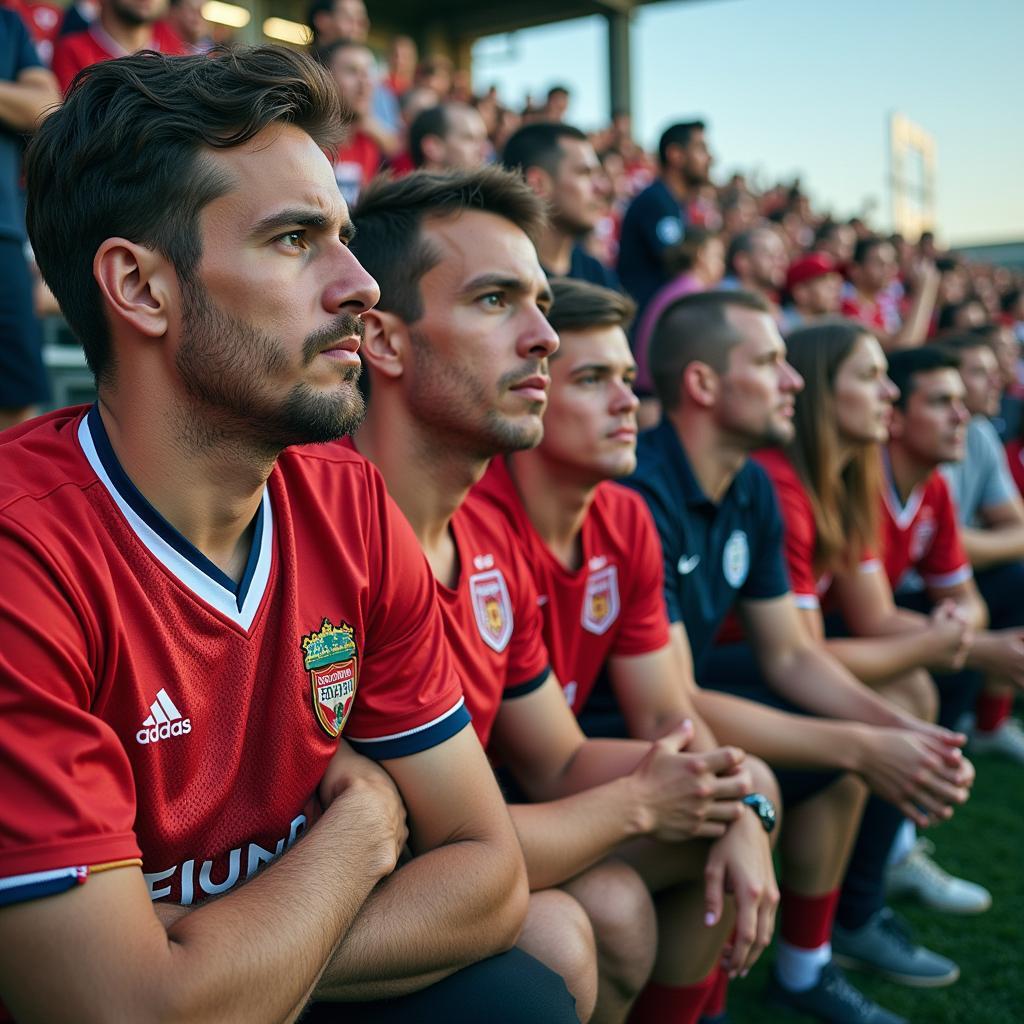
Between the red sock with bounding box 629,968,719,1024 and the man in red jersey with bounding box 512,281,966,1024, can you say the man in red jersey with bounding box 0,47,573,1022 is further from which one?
the man in red jersey with bounding box 512,281,966,1024

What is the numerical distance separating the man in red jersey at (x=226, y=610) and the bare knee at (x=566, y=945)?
14 cm

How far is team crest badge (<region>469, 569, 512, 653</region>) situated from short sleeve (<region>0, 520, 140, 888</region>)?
1026 millimetres

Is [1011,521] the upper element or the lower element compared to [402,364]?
lower

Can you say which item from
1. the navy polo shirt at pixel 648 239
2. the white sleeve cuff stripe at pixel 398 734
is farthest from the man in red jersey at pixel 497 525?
the navy polo shirt at pixel 648 239

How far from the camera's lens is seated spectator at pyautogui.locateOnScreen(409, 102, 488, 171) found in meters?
5.41

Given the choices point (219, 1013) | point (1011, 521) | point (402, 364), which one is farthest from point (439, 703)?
point (1011, 521)

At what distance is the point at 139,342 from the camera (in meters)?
1.52

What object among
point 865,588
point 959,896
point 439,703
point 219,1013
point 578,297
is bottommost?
point 959,896

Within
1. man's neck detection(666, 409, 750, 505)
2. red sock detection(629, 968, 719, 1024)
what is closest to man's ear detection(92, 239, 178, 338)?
red sock detection(629, 968, 719, 1024)

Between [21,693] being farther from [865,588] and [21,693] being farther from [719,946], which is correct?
[865,588]

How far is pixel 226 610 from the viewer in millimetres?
1494

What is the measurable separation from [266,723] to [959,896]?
2.89 meters

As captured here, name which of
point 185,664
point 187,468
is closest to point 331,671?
point 185,664

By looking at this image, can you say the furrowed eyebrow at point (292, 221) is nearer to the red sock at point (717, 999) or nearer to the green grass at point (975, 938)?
the red sock at point (717, 999)
